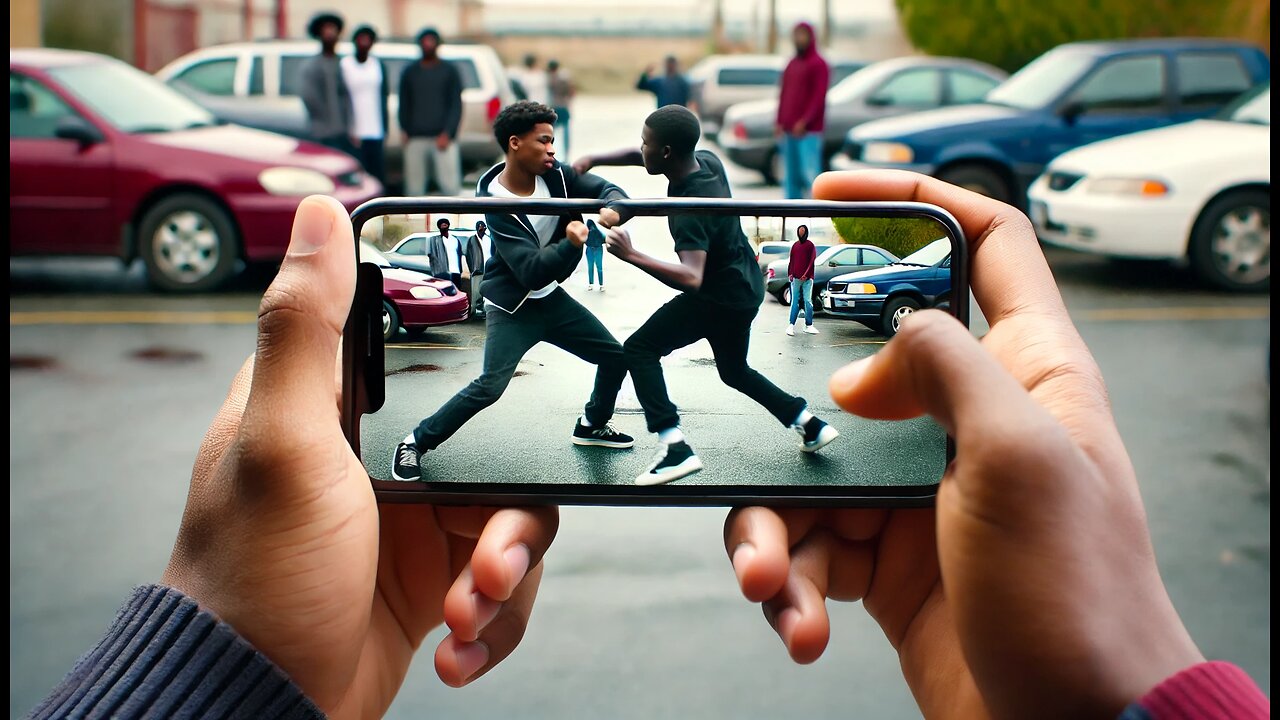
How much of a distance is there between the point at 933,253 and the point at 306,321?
0.81 meters

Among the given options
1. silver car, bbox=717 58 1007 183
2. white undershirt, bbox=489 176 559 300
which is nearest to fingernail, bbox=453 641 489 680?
white undershirt, bbox=489 176 559 300

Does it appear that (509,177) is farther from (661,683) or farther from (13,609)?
(13,609)

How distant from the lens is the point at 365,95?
927cm

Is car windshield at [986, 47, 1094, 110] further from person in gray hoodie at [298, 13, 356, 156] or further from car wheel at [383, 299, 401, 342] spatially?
car wheel at [383, 299, 401, 342]

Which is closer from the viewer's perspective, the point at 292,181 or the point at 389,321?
the point at 389,321

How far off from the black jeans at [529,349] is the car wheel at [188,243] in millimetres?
6351

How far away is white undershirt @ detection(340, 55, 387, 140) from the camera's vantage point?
923 centimetres

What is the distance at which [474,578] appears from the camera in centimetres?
153

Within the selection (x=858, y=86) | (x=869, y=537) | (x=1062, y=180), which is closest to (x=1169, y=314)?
(x=1062, y=180)

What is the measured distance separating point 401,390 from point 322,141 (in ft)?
27.7

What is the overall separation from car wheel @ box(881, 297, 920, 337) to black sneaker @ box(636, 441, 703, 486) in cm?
31

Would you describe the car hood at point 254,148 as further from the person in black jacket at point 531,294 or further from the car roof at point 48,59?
the person in black jacket at point 531,294

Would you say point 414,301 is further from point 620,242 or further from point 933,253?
point 933,253

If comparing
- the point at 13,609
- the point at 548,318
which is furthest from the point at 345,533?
the point at 13,609
